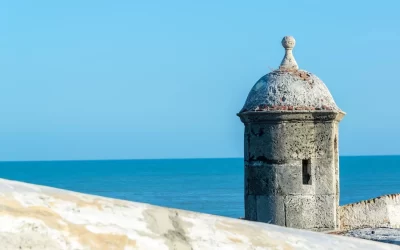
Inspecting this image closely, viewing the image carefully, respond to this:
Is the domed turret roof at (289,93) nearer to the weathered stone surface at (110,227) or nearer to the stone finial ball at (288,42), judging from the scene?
the stone finial ball at (288,42)

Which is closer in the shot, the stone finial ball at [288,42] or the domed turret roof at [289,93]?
the domed turret roof at [289,93]

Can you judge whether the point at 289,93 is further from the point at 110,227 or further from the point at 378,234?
the point at 110,227

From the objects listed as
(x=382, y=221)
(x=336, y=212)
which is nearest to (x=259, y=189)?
(x=336, y=212)

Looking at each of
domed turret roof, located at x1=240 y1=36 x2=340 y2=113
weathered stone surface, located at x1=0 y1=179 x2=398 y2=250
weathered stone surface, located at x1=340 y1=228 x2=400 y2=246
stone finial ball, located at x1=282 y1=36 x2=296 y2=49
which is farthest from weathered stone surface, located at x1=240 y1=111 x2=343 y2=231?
weathered stone surface, located at x1=0 y1=179 x2=398 y2=250

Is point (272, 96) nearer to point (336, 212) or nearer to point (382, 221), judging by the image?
point (336, 212)

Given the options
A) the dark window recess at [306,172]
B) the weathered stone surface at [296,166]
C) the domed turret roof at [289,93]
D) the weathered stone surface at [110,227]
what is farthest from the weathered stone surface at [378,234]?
the weathered stone surface at [110,227]

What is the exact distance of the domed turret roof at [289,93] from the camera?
27.4 ft

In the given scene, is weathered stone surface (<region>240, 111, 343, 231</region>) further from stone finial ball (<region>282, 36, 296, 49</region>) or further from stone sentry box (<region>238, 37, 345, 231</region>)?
stone finial ball (<region>282, 36, 296, 49</region>)

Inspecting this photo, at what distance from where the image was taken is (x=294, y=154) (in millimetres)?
8320

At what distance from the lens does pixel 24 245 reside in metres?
1.85

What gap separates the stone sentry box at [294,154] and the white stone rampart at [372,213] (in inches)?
13.2

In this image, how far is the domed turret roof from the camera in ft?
27.4

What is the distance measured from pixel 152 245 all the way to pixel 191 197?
6439 cm

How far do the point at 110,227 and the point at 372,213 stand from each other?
739cm
